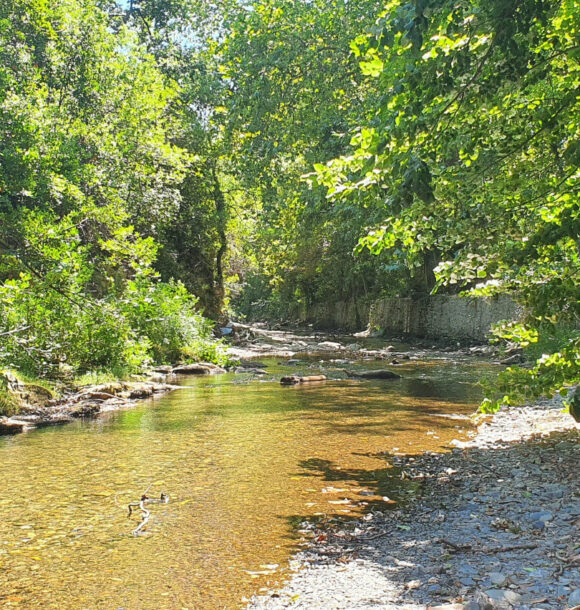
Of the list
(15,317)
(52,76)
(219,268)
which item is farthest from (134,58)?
(15,317)

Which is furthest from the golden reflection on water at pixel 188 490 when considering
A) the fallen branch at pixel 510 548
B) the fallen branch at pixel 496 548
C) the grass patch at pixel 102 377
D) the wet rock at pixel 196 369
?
the wet rock at pixel 196 369

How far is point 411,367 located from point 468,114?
13.5 m

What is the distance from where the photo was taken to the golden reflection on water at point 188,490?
3.82 m

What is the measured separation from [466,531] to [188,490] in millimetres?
2558

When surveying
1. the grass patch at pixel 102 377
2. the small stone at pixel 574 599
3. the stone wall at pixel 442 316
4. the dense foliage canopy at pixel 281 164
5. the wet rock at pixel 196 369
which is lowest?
the small stone at pixel 574 599

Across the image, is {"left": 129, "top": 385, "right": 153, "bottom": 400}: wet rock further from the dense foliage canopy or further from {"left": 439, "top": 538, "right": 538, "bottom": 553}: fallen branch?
{"left": 439, "top": 538, "right": 538, "bottom": 553}: fallen branch

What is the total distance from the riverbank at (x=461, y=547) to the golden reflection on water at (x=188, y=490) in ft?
1.02

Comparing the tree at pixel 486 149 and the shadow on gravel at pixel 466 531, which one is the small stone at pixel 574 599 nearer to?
the shadow on gravel at pixel 466 531

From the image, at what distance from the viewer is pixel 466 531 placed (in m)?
4.43

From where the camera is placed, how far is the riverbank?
11.1 ft

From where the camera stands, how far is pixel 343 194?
4.12 metres

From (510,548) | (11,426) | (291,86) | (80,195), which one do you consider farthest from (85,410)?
(291,86)

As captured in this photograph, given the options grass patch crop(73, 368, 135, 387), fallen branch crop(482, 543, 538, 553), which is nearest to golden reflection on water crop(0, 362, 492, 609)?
fallen branch crop(482, 543, 538, 553)

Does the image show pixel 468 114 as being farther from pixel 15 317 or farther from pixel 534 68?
pixel 15 317
